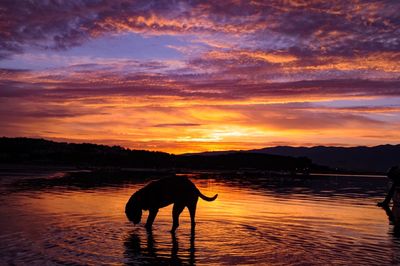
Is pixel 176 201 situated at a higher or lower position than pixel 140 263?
higher

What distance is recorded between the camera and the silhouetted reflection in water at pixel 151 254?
488 inches

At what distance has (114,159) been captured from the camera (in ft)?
461

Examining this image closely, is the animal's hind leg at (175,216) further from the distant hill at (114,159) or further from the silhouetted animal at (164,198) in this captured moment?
the distant hill at (114,159)

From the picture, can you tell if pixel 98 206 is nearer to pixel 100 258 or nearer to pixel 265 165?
pixel 100 258

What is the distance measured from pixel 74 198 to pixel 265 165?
133m

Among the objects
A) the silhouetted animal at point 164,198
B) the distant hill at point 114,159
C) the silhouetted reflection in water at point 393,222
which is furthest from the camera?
the distant hill at point 114,159

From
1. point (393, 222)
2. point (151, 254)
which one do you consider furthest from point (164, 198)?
point (393, 222)

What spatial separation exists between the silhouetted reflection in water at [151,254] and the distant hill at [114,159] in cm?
9670

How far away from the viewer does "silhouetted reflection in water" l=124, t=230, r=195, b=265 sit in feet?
40.7

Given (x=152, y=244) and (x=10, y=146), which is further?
(x=10, y=146)

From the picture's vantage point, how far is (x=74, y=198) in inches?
1117

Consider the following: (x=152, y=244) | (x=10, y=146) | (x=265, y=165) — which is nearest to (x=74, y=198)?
(x=152, y=244)

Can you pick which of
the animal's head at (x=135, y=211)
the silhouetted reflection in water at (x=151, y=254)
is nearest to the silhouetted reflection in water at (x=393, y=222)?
the silhouetted reflection in water at (x=151, y=254)

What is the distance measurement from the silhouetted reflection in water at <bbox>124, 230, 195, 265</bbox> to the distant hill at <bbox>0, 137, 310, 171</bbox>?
96699 mm
